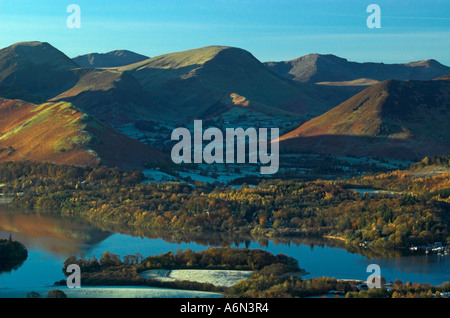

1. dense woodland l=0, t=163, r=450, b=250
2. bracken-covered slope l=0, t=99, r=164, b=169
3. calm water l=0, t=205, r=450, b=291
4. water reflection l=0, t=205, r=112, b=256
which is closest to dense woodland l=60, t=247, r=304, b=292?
calm water l=0, t=205, r=450, b=291

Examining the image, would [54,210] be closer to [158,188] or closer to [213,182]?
[158,188]

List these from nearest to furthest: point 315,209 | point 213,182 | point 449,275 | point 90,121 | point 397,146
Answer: point 449,275, point 315,209, point 213,182, point 90,121, point 397,146

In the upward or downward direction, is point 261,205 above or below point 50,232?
above

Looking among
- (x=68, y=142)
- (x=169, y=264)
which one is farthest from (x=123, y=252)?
(x=68, y=142)

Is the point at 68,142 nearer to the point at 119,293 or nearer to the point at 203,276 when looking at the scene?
the point at 203,276

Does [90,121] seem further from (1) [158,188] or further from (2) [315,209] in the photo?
(2) [315,209]

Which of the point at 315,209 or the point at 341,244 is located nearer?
the point at 341,244

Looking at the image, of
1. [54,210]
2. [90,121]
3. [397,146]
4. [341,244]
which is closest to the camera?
[341,244]

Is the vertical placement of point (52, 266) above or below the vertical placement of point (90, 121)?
below
